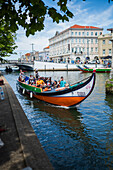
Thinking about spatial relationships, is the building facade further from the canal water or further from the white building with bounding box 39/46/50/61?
the white building with bounding box 39/46/50/61

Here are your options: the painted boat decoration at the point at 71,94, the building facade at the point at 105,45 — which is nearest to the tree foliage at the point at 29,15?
the painted boat decoration at the point at 71,94

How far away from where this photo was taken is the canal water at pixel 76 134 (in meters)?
5.93

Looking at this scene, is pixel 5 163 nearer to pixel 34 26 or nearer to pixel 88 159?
pixel 88 159

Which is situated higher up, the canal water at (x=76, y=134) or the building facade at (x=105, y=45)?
the building facade at (x=105, y=45)

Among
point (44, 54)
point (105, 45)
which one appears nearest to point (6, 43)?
point (105, 45)

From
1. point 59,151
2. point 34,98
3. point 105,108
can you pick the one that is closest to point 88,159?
point 59,151

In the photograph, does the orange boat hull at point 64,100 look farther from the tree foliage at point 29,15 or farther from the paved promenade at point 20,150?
the tree foliage at point 29,15

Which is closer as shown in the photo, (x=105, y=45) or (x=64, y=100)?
(x=64, y=100)

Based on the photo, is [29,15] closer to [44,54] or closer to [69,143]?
[69,143]

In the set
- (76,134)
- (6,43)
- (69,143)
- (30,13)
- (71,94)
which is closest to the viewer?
(30,13)

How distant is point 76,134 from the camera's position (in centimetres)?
823

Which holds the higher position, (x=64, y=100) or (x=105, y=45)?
(x=105, y=45)

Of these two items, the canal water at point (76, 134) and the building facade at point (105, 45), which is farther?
the building facade at point (105, 45)

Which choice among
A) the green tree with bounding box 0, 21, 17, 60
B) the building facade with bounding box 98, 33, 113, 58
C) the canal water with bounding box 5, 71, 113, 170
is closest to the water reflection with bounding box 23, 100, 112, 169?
the canal water with bounding box 5, 71, 113, 170
